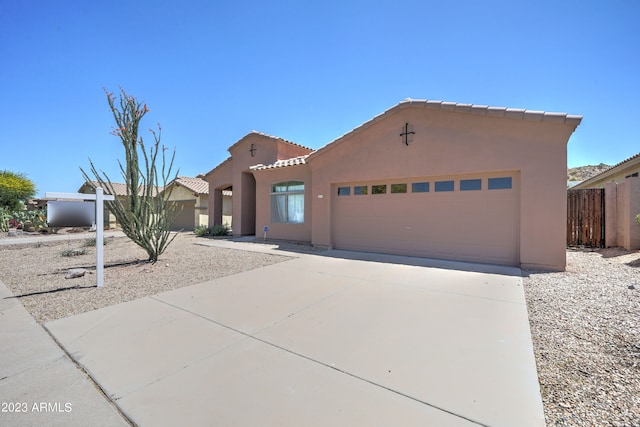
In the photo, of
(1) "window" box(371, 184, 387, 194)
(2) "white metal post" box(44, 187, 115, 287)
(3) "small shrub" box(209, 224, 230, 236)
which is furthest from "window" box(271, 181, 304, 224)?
(2) "white metal post" box(44, 187, 115, 287)

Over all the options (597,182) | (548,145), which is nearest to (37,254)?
(548,145)

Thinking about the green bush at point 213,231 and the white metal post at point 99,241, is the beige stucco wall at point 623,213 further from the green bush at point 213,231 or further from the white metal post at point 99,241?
the green bush at point 213,231

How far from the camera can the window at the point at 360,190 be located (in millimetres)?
10227

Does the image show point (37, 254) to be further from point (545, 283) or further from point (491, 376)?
point (545, 283)

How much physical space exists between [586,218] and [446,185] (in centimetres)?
593

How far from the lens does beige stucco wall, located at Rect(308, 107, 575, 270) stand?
7020 mm

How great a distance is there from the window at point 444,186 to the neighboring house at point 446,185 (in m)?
0.03

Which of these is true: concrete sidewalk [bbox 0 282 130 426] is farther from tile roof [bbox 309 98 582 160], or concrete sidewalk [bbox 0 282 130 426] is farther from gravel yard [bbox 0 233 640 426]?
tile roof [bbox 309 98 582 160]

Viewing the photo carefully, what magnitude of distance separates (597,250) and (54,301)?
49.3ft

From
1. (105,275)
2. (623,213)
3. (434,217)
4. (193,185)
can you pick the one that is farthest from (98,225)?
(193,185)

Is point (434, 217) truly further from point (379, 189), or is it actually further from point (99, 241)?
point (99, 241)

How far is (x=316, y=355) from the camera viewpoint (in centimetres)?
316

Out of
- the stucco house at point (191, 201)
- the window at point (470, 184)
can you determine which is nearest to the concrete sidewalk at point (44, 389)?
the window at point (470, 184)

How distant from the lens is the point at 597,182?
1675 centimetres
